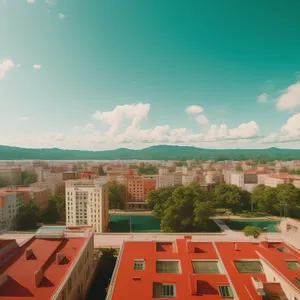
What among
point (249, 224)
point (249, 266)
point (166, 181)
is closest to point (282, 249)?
point (249, 266)

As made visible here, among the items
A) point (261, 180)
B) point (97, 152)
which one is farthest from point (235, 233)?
point (97, 152)

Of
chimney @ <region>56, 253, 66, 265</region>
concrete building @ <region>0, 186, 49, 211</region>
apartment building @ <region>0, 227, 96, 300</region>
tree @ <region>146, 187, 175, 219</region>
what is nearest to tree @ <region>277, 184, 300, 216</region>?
Answer: tree @ <region>146, 187, 175, 219</region>

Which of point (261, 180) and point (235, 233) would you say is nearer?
point (235, 233)

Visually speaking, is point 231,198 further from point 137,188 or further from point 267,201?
point 137,188

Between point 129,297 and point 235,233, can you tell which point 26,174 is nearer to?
point 235,233

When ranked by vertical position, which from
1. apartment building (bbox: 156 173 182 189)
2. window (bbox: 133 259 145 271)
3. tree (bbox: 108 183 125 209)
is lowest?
tree (bbox: 108 183 125 209)

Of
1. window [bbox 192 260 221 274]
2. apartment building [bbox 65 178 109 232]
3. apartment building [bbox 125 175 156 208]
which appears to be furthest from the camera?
apartment building [bbox 125 175 156 208]

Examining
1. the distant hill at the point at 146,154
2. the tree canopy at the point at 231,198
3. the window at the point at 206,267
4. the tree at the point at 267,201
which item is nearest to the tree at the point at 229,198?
the tree canopy at the point at 231,198

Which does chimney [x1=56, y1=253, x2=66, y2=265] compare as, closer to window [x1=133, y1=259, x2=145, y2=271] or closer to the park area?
window [x1=133, y1=259, x2=145, y2=271]
